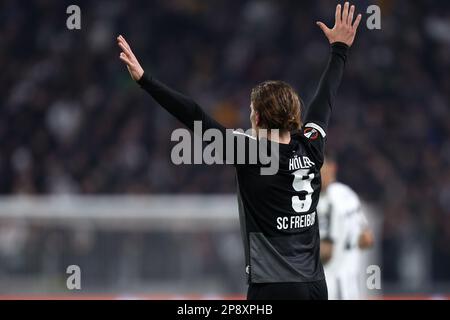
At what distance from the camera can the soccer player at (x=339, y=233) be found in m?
6.84

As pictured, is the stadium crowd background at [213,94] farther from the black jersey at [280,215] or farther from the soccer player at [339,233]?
the black jersey at [280,215]

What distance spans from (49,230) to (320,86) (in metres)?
7.05

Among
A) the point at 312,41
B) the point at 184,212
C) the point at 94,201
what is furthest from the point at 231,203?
the point at 312,41

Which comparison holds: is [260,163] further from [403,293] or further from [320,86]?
[403,293]

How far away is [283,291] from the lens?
3.70 m

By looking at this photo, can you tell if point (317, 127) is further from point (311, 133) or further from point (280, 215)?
point (280, 215)

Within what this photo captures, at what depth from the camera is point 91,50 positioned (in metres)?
13.5

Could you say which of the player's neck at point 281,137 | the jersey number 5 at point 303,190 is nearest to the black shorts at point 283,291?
the jersey number 5 at point 303,190

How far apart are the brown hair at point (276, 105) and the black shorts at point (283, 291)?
63 cm

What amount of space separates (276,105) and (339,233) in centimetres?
329

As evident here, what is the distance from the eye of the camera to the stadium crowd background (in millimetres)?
11922

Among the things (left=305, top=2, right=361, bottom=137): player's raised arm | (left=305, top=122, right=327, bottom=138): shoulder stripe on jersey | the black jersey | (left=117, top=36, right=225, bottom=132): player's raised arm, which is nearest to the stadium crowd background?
(left=305, top=2, right=361, bottom=137): player's raised arm

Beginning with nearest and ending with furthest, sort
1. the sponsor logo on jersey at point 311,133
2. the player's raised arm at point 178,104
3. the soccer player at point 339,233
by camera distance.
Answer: the player's raised arm at point 178,104 < the sponsor logo on jersey at point 311,133 < the soccer player at point 339,233

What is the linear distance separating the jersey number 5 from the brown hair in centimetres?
20
